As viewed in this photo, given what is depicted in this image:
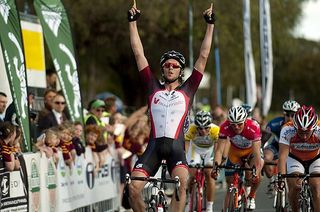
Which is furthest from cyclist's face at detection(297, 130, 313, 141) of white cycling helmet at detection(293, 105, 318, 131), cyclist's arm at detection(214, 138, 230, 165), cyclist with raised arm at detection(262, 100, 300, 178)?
cyclist with raised arm at detection(262, 100, 300, 178)

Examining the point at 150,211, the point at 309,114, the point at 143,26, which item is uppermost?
the point at 143,26

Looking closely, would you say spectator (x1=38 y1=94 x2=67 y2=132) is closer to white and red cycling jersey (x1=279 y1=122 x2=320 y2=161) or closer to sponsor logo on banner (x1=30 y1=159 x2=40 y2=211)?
sponsor logo on banner (x1=30 y1=159 x2=40 y2=211)

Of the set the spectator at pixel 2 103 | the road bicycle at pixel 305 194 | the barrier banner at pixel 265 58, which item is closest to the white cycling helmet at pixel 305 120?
the road bicycle at pixel 305 194

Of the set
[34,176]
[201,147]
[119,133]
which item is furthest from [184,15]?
[34,176]

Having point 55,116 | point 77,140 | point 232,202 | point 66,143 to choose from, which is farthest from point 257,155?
point 55,116

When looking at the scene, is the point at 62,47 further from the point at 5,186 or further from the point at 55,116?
the point at 5,186

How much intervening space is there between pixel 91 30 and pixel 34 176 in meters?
28.0

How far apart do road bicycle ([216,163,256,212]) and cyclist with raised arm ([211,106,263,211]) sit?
90 mm

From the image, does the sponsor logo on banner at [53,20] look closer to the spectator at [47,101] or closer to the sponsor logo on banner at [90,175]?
the spectator at [47,101]

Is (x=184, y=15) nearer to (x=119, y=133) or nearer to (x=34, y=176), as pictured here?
(x=119, y=133)

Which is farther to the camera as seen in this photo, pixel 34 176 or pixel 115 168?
pixel 115 168

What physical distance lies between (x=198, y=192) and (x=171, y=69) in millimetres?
5011

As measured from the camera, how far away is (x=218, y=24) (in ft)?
132

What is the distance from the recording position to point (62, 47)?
1823 centimetres
